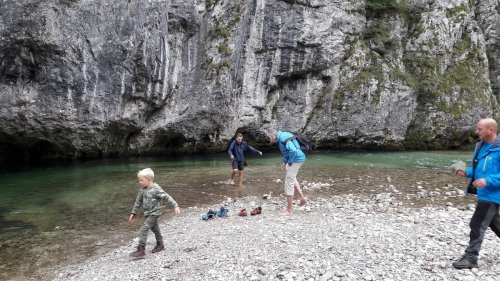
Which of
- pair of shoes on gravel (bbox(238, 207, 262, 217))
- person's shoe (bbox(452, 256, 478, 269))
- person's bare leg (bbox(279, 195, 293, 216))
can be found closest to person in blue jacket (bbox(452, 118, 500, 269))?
person's shoe (bbox(452, 256, 478, 269))

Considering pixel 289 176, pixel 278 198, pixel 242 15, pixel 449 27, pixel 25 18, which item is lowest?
pixel 278 198

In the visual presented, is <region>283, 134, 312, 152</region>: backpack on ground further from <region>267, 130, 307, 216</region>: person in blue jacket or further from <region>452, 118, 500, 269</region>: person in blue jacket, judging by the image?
<region>452, 118, 500, 269</region>: person in blue jacket

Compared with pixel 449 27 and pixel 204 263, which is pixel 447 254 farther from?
pixel 449 27

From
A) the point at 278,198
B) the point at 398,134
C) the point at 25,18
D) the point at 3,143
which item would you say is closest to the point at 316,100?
the point at 398,134

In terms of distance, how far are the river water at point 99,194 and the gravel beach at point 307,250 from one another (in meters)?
1.03

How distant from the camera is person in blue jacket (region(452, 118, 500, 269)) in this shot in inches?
181

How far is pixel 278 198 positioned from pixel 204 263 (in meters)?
5.70

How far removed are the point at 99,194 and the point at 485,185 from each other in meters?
12.0

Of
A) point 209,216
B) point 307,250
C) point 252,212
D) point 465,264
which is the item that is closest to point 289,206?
point 252,212

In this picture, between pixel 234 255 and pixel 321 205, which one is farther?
pixel 321 205

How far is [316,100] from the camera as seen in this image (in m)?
29.9

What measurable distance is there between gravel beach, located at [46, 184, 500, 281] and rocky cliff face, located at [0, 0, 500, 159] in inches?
553

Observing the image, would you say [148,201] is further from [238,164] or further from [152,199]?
[238,164]

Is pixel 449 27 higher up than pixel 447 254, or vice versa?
pixel 449 27
